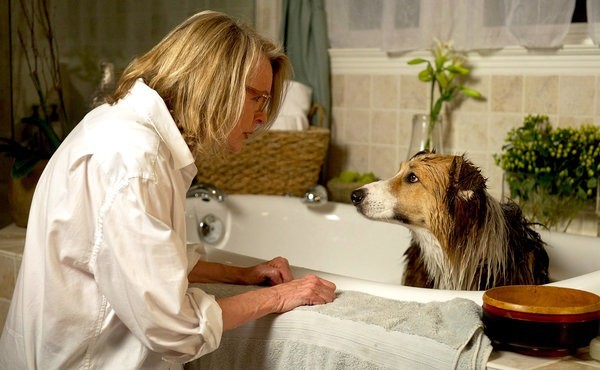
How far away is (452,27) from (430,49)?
13 centimetres

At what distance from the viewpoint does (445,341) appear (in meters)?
1.66

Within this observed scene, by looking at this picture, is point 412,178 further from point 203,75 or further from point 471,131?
point 471,131

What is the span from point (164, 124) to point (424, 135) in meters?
1.92

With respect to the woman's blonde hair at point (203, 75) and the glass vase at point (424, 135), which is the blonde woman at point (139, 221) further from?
the glass vase at point (424, 135)

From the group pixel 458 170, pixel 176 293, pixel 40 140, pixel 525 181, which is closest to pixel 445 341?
pixel 176 293

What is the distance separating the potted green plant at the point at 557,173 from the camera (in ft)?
9.68

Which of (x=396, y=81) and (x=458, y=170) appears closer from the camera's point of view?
(x=458, y=170)

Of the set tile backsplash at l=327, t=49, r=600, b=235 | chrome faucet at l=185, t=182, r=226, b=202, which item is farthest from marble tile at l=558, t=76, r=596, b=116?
chrome faucet at l=185, t=182, r=226, b=202

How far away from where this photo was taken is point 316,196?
11.3 ft

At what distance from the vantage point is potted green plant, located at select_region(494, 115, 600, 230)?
9.68ft

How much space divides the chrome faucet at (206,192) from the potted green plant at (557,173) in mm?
1125

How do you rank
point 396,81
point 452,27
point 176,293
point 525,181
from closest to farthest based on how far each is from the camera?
1. point 176,293
2. point 525,181
3. point 452,27
4. point 396,81

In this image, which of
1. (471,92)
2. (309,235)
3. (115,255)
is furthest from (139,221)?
(471,92)

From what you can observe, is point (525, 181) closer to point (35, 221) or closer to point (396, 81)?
point (396, 81)
